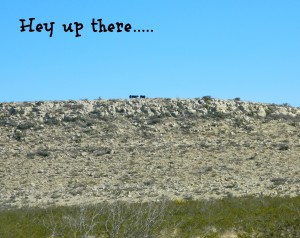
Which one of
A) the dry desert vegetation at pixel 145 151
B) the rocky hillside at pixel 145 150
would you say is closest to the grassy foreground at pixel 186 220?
the dry desert vegetation at pixel 145 151

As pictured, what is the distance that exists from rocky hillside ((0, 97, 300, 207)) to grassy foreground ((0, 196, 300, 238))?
3130 millimetres

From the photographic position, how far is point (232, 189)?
2373 centimetres

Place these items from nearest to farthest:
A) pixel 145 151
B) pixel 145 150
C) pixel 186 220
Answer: pixel 186 220, pixel 145 151, pixel 145 150

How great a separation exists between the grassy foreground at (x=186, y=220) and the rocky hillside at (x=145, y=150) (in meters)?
3.13

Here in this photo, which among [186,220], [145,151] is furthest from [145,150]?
[186,220]

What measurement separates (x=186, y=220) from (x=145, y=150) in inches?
654

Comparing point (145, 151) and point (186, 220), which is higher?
point (145, 151)

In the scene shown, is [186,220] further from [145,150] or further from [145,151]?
[145,150]

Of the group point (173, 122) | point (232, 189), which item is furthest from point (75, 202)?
point (173, 122)

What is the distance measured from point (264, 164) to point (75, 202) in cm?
1170

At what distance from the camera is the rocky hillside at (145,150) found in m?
24.5

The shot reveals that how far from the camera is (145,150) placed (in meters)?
33.8

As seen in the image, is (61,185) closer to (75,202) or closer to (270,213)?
(75,202)

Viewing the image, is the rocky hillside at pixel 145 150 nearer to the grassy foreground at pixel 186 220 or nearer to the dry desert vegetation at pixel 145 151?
the dry desert vegetation at pixel 145 151
